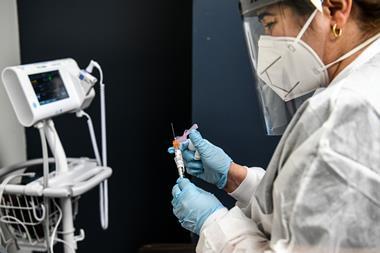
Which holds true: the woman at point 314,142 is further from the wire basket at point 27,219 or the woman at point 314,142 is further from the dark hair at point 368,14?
the wire basket at point 27,219

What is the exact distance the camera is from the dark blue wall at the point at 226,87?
150 cm

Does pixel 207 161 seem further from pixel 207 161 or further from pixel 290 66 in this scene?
pixel 290 66

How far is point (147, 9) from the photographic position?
203cm

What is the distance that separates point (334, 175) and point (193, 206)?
437mm

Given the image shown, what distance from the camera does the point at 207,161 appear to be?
1.30m

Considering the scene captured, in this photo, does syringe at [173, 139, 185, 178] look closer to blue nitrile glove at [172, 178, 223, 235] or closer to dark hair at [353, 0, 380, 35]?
blue nitrile glove at [172, 178, 223, 235]

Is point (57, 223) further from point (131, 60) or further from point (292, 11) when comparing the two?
point (292, 11)

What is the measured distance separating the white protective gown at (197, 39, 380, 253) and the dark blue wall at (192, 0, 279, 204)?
763mm

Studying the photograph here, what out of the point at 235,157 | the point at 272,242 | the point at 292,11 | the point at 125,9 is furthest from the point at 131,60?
the point at 272,242

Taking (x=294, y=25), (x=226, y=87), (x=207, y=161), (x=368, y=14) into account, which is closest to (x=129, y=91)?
(x=226, y=87)

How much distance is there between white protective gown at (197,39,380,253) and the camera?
2.32 feet

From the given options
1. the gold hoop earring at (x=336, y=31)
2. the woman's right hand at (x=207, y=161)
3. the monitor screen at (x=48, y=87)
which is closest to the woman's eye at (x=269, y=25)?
the gold hoop earring at (x=336, y=31)

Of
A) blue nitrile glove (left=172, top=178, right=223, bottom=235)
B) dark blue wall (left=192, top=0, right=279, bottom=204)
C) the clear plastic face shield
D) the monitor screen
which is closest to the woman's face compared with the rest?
the clear plastic face shield

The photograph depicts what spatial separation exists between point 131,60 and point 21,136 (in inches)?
27.3
